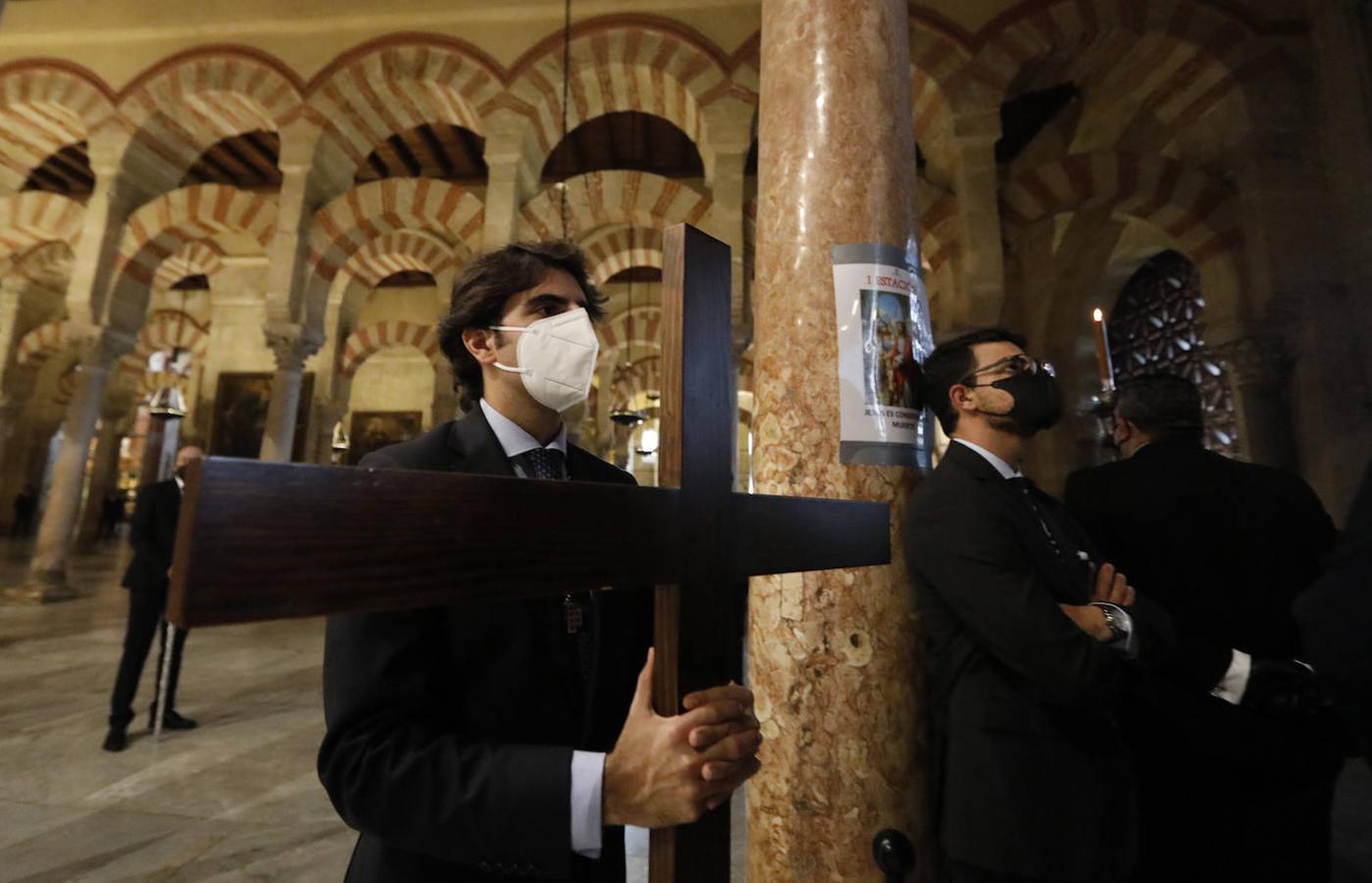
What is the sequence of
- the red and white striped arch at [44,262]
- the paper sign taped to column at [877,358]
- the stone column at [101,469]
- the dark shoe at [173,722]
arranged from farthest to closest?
1. the stone column at [101,469]
2. the red and white striped arch at [44,262]
3. the dark shoe at [173,722]
4. the paper sign taped to column at [877,358]

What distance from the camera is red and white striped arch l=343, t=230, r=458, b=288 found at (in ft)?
28.4

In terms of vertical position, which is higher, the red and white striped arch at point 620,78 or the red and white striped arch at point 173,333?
the red and white striped arch at point 620,78

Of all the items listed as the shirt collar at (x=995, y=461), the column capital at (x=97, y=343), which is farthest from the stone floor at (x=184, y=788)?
the column capital at (x=97, y=343)

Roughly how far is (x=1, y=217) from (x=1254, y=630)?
1141cm

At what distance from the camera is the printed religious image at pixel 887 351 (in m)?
1.58

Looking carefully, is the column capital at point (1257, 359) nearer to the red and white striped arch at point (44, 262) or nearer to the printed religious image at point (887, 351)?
the printed religious image at point (887, 351)

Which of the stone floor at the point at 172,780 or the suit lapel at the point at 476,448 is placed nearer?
the suit lapel at the point at 476,448

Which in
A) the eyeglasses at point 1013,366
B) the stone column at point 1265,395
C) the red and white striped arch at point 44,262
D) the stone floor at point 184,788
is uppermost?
the red and white striped arch at point 44,262

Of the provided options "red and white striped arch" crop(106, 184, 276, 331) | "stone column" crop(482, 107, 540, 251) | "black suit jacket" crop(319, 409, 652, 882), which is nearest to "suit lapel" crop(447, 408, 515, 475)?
"black suit jacket" crop(319, 409, 652, 882)

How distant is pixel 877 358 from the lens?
1591mm

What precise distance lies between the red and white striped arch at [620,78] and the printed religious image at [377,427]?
8.33 metres

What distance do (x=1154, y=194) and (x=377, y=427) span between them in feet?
43.6

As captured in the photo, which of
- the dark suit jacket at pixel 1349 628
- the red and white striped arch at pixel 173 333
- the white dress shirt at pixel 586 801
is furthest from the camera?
the red and white striped arch at pixel 173 333

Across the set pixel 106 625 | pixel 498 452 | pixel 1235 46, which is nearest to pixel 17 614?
pixel 106 625
